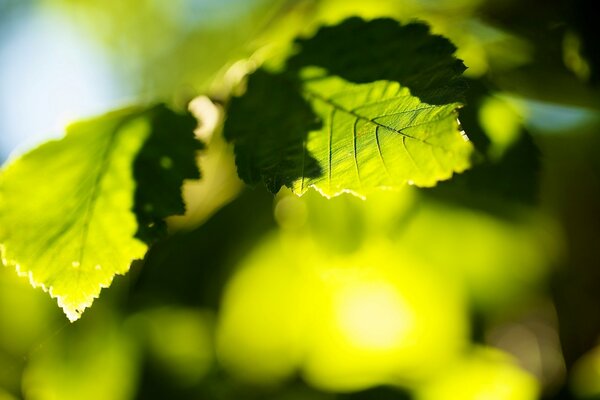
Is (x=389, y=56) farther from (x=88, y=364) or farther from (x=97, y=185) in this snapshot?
(x=88, y=364)

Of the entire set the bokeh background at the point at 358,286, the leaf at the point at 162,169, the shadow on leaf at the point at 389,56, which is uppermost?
the shadow on leaf at the point at 389,56

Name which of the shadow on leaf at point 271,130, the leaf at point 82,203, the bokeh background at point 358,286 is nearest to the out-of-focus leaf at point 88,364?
the bokeh background at point 358,286

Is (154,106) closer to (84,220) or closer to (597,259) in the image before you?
(84,220)

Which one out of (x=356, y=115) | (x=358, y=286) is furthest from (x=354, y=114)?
(x=358, y=286)

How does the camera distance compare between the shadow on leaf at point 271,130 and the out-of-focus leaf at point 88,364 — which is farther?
the out-of-focus leaf at point 88,364

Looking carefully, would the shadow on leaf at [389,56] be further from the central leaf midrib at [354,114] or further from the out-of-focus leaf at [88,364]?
the out-of-focus leaf at [88,364]

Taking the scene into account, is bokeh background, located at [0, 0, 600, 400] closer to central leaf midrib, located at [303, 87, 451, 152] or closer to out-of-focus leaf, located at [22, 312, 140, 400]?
out-of-focus leaf, located at [22, 312, 140, 400]
